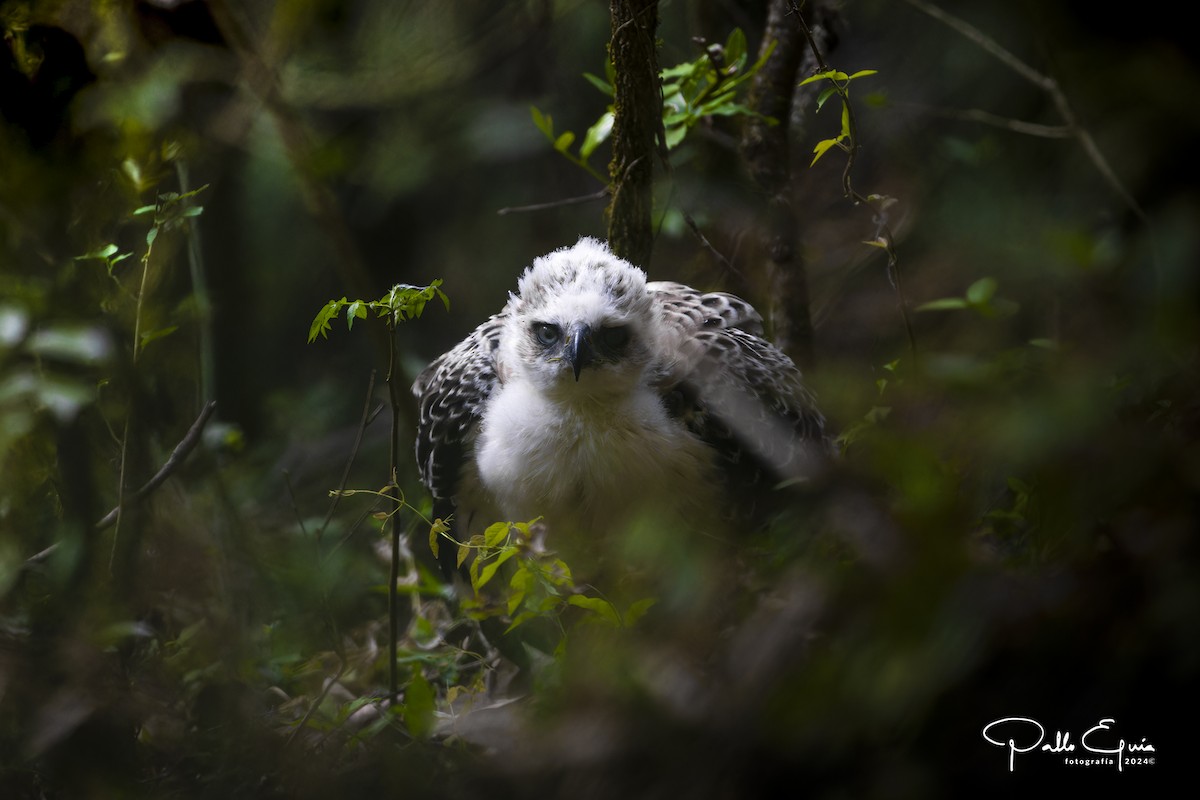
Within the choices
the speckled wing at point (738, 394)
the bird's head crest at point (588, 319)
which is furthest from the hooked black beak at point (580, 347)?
the speckled wing at point (738, 394)

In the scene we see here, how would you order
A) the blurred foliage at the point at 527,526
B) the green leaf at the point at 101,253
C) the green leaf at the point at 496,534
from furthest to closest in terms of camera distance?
1. the green leaf at the point at 101,253
2. the green leaf at the point at 496,534
3. the blurred foliage at the point at 527,526

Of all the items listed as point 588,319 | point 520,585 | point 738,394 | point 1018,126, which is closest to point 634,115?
point 588,319

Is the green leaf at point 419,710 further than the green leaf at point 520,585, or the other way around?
the green leaf at point 520,585

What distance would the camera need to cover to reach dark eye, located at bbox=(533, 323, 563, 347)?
355 centimetres

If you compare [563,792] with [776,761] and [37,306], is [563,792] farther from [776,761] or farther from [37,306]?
[37,306]

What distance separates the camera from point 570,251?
142 inches

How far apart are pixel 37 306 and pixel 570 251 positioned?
5.65 feet

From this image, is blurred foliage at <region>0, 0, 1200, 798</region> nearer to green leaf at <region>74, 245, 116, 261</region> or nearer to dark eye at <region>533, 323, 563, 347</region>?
green leaf at <region>74, 245, 116, 261</region>

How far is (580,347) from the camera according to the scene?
133 inches

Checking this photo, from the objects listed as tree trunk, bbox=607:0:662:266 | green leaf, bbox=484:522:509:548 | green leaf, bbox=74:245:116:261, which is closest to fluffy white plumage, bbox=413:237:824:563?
tree trunk, bbox=607:0:662:266

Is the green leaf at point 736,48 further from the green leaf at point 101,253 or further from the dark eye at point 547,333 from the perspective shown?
the green leaf at point 101,253

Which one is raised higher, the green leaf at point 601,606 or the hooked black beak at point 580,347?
the hooked black beak at point 580,347

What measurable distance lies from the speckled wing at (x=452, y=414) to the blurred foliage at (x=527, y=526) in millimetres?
209

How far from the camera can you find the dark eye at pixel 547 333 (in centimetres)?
355
